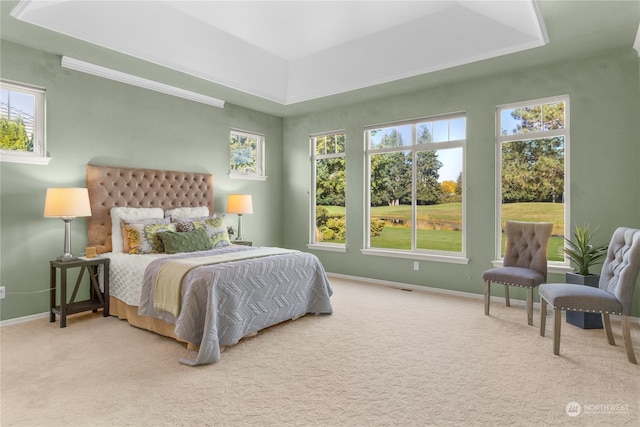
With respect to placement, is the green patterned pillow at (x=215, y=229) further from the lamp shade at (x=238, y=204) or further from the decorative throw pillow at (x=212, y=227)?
the lamp shade at (x=238, y=204)

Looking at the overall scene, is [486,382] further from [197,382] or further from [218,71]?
[218,71]

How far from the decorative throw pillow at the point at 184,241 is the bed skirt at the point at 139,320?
667 millimetres

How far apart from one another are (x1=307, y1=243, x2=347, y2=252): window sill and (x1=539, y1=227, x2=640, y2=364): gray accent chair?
322 cm

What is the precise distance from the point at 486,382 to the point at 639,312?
8.08 feet

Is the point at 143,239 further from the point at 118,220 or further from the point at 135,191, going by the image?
the point at 135,191

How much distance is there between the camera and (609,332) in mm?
2924

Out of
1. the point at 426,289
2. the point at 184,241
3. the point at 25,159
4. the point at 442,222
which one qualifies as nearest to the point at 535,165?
the point at 442,222

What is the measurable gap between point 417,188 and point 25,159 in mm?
4619

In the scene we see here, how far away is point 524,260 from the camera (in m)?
3.79

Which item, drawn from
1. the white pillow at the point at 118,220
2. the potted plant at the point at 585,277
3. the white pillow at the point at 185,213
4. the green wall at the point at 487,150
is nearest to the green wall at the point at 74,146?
the white pillow at the point at 118,220

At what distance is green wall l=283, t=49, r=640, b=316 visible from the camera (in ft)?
12.0

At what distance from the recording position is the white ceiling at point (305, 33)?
3.37 metres

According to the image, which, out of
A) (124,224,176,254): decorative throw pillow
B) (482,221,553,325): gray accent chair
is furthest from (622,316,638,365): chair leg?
(124,224,176,254): decorative throw pillow

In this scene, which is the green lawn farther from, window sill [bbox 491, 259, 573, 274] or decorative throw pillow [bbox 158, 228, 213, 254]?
decorative throw pillow [bbox 158, 228, 213, 254]
